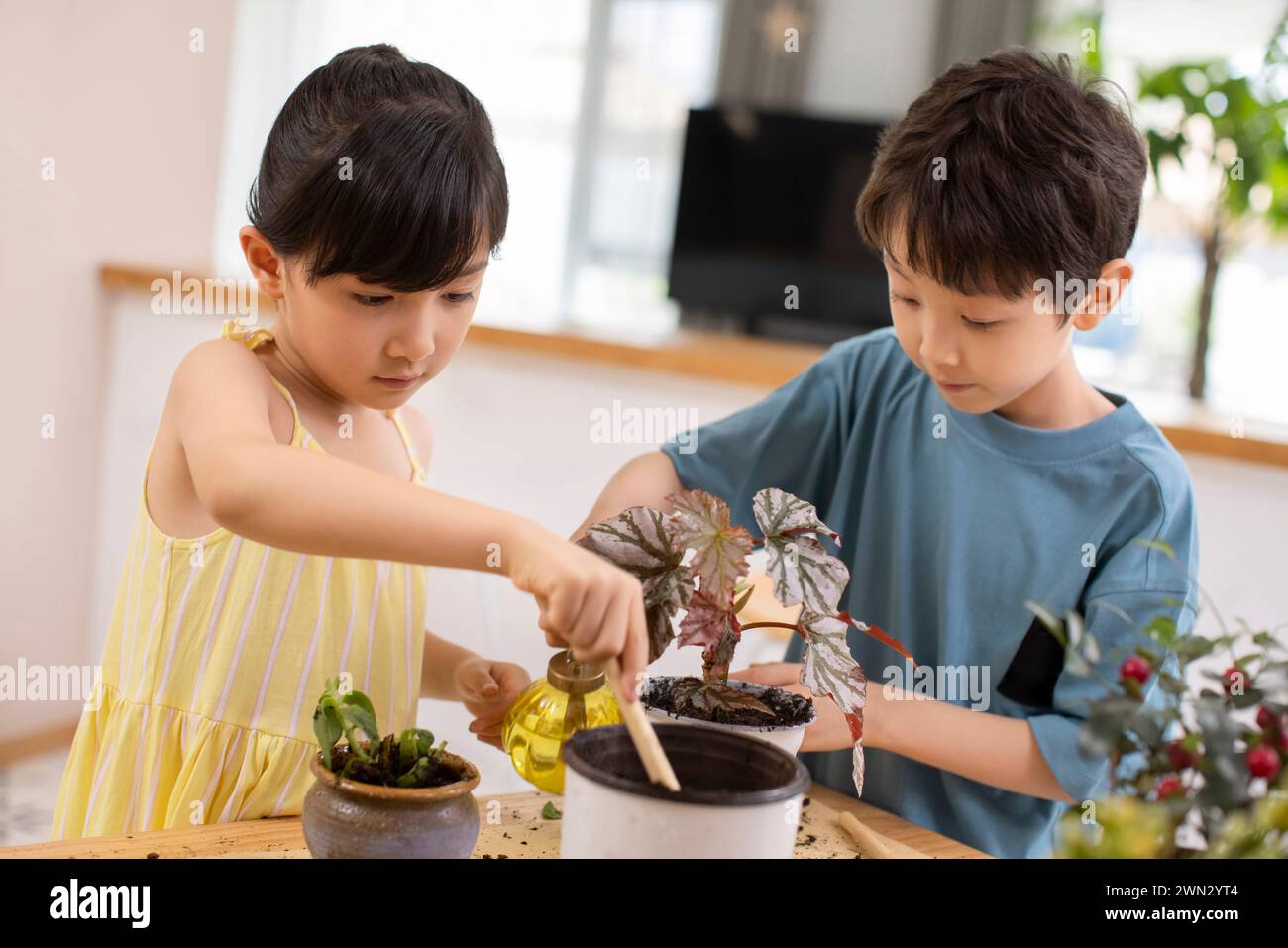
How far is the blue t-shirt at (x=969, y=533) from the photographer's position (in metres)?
1.13

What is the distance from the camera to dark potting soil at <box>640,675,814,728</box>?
0.90 metres

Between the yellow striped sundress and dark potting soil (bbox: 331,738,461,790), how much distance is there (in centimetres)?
35

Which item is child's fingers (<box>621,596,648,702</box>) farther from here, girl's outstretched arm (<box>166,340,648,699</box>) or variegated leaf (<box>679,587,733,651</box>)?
variegated leaf (<box>679,587,733,651</box>)

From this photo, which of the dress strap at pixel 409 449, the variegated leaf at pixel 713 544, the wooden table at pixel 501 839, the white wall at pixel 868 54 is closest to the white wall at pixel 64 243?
the dress strap at pixel 409 449

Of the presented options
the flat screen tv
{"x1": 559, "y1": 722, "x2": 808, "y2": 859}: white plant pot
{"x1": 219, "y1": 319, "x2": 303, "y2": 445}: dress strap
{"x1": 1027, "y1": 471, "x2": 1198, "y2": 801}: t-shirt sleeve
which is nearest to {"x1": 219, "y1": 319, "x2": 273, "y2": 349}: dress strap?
{"x1": 219, "y1": 319, "x2": 303, "y2": 445}: dress strap

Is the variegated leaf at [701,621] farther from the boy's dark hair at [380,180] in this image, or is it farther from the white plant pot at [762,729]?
the boy's dark hair at [380,180]

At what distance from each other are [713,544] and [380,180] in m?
0.41

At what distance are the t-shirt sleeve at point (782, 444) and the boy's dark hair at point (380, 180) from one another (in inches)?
13.3

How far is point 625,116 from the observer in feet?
19.5

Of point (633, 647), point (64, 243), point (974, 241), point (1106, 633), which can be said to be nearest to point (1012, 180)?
point (974, 241)

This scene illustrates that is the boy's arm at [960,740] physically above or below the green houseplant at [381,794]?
below

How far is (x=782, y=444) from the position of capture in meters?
1.34

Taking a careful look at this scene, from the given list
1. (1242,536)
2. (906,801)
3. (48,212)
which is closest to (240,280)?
(48,212)
